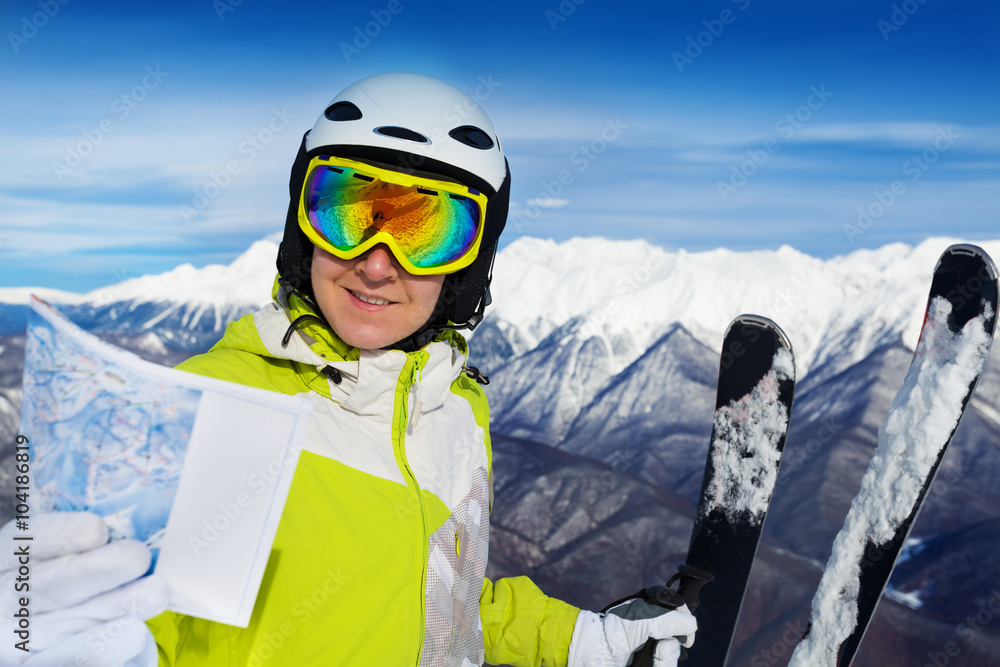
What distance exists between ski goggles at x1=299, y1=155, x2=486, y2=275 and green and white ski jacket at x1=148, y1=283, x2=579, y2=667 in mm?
195

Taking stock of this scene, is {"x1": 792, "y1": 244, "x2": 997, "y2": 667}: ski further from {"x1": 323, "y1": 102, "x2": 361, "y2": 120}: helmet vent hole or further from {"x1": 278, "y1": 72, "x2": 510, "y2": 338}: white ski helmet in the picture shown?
{"x1": 323, "y1": 102, "x2": 361, "y2": 120}: helmet vent hole

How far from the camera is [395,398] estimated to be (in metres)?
1.47

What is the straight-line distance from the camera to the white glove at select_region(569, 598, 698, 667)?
2.00m

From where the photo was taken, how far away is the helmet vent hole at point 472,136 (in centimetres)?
173

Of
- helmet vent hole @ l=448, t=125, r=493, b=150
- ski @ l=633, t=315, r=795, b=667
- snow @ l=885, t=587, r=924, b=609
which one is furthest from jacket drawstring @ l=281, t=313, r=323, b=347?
snow @ l=885, t=587, r=924, b=609

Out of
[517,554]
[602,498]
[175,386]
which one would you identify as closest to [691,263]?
[602,498]

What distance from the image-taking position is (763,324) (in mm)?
2562

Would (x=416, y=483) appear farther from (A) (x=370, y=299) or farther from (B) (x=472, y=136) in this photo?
(B) (x=472, y=136)

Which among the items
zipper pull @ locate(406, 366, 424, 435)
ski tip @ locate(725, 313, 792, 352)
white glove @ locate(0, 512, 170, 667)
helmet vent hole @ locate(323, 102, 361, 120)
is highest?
helmet vent hole @ locate(323, 102, 361, 120)

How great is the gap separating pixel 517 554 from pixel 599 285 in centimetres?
892

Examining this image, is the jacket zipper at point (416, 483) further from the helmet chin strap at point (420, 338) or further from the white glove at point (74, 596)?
the white glove at point (74, 596)

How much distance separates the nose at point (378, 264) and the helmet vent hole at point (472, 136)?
1.33 feet

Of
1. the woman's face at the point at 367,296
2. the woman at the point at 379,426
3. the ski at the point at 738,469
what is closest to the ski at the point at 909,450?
the ski at the point at 738,469

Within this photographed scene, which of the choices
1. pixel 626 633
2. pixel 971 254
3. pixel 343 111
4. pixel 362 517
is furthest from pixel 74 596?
pixel 971 254
